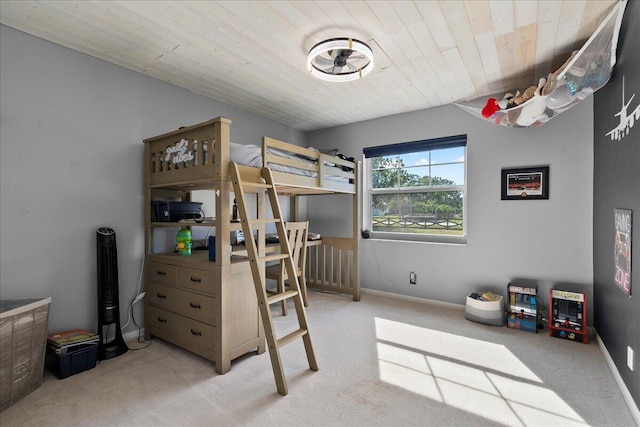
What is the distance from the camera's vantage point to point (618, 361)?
74.8 inches

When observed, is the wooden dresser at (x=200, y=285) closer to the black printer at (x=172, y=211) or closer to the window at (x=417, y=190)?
the black printer at (x=172, y=211)

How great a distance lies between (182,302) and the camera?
2328 millimetres

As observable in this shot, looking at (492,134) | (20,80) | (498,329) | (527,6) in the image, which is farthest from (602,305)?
(20,80)

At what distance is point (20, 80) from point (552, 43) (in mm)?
3702

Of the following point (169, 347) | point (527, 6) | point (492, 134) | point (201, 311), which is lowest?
point (169, 347)

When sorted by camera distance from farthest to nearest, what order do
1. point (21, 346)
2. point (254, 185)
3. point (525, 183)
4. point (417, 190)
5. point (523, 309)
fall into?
1. point (417, 190)
2. point (525, 183)
3. point (523, 309)
4. point (254, 185)
5. point (21, 346)

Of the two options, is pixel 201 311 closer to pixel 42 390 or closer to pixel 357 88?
pixel 42 390

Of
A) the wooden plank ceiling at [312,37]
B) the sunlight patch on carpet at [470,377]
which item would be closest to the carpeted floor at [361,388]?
the sunlight patch on carpet at [470,377]

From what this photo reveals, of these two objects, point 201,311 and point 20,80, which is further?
point 201,311

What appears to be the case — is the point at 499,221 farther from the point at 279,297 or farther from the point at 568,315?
the point at 279,297

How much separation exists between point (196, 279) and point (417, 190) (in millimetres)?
2708

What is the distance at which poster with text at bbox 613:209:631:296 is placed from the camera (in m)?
1.68

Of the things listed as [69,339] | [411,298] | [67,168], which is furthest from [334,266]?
[67,168]

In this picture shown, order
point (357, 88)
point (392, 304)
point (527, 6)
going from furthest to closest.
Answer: point (392, 304) → point (357, 88) → point (527, 6)
